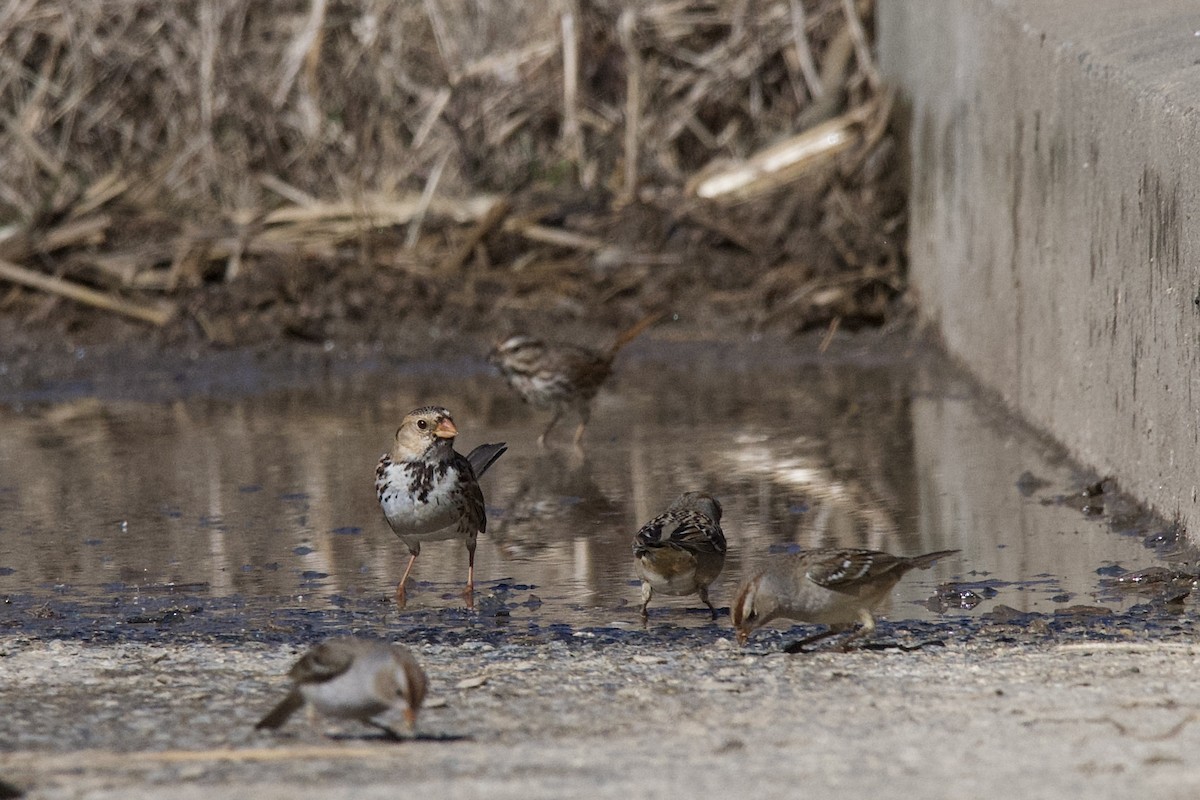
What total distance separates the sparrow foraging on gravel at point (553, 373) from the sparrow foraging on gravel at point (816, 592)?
406 centimetres

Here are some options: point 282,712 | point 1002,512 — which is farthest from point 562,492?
point 282,712

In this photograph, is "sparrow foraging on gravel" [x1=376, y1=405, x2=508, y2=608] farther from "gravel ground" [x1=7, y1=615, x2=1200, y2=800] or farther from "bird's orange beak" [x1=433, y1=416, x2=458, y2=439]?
"gravel ground" [x1=7, y1=615, x2=1200, y2=800]

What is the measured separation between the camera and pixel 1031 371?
8.95 meters

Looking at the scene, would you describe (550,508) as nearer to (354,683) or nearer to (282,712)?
(282,712)

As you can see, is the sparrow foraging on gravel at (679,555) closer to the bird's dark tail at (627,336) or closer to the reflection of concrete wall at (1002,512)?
the reflection of concrete wall at (1002,512)

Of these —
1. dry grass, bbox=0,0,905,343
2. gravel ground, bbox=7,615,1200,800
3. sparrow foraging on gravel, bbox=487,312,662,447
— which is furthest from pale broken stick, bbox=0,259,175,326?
gravel ground, bbox=7,615,1200,800

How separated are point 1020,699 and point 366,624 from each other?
215 centimetres

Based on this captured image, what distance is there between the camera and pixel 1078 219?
25.8ft

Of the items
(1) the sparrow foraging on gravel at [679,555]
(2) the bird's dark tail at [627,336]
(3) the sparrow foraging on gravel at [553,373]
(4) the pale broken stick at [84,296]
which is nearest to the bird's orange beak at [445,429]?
(1) the sparrow foraging on gravel at [679,555]

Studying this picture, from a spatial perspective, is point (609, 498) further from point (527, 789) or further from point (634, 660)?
point (527, 789)

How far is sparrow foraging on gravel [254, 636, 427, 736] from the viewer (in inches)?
171

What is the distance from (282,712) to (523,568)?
2.35 metres

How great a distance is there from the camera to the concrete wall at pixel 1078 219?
6477mm

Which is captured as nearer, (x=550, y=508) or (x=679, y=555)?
(x=679, y=555)
